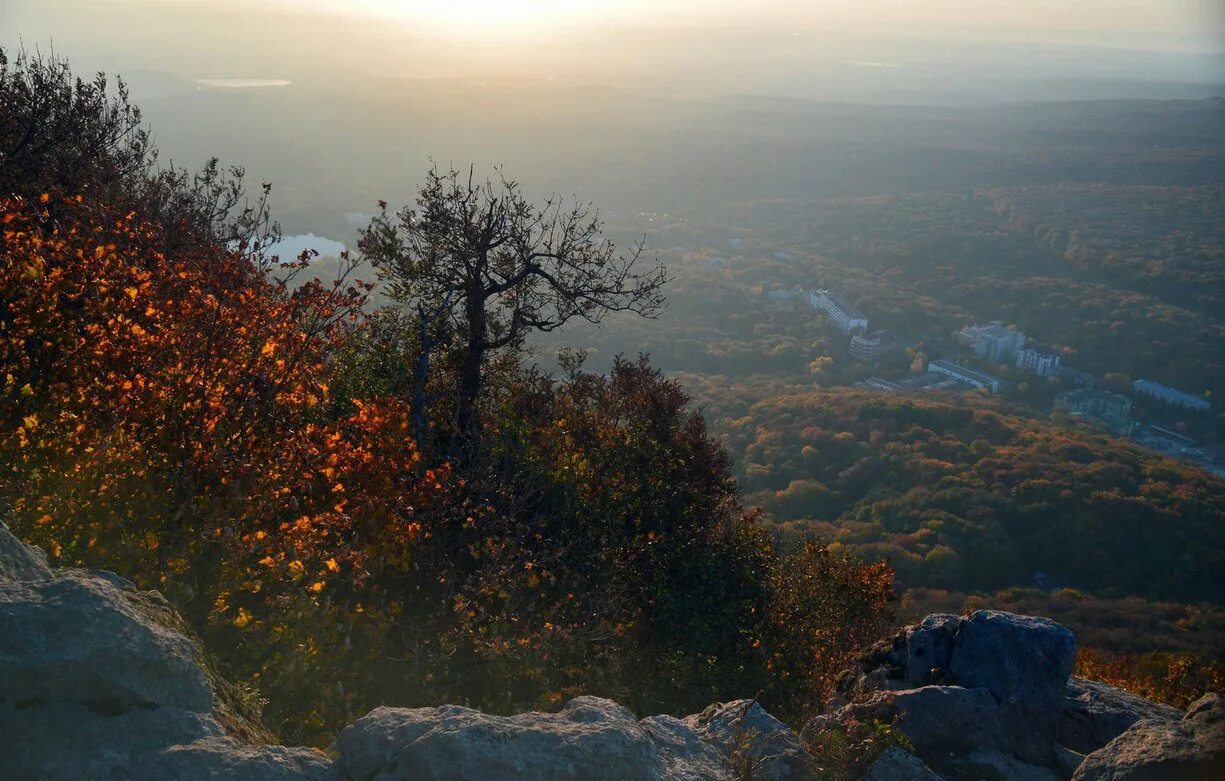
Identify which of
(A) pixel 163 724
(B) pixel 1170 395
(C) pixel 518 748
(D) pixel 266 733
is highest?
(A) pixel 163 724

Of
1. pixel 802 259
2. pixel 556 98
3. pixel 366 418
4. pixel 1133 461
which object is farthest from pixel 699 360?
pixel 556 98

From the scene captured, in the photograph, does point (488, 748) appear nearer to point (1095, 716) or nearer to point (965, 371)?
point (1095, 716)

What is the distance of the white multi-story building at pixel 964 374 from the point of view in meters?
47.1

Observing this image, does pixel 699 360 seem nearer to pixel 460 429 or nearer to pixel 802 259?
pixel 802 259

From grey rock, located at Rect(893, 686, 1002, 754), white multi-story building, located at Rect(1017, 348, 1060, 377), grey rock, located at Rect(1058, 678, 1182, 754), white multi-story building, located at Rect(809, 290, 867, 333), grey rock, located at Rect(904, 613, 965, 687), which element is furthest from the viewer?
white multi-story building, located at Rect(809, 290, 867, 333)

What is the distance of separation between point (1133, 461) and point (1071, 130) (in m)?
93.4

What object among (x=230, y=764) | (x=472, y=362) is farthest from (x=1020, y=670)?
(x=472, y=362)

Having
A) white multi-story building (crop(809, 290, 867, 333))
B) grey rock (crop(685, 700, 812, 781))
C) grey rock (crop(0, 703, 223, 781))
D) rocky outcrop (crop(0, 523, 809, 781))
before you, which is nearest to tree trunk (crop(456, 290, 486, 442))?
grey rock (crop(685, 700, 812, 781))

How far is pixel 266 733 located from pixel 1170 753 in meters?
4.02

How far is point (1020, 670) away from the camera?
562cm

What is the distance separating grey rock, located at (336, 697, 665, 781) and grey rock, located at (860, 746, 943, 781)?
1.28 metres

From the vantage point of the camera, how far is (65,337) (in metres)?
5.70

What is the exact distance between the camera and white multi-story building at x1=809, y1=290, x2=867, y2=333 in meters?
53.8

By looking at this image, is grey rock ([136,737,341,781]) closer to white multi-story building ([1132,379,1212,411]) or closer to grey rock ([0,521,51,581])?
grey rock ([0,521,51,581])
